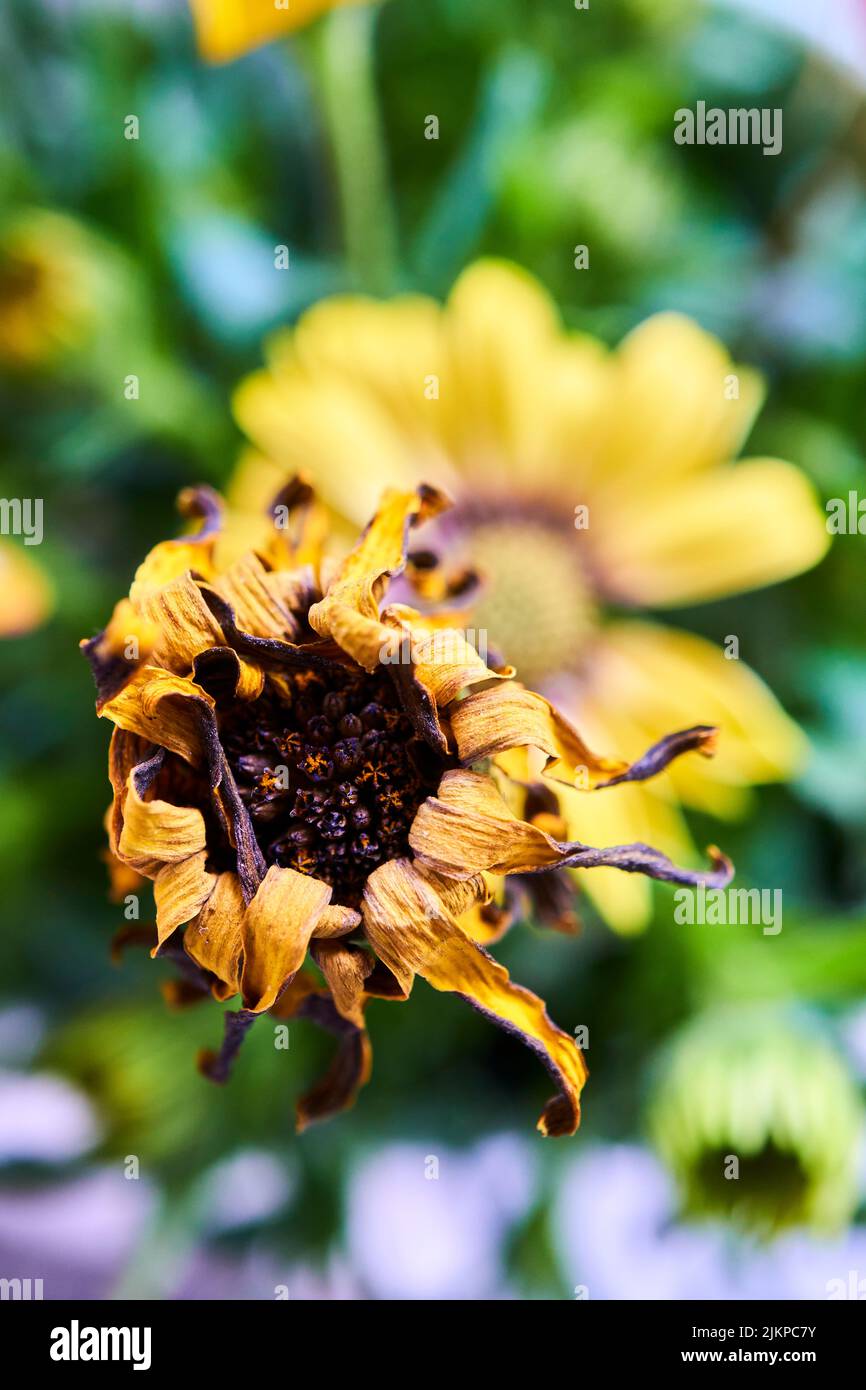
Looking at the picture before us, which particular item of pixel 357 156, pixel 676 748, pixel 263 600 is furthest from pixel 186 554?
pixel 357 156

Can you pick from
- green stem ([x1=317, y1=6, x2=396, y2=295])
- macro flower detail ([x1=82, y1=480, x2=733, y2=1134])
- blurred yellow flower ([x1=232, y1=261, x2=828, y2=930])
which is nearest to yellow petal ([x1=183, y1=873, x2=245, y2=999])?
macro flower detail ([x1=82, y1=480, x2=733, y2=1134])

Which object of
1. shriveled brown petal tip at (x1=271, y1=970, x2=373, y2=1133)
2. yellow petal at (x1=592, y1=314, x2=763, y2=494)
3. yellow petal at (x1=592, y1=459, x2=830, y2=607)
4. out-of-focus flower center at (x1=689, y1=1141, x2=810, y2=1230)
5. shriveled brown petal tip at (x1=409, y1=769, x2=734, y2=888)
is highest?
yellow petal at (x1=592, y1=314, x2=763, y2=494)

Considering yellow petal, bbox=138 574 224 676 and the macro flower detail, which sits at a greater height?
yellow petal, bbox=138 574 224 676

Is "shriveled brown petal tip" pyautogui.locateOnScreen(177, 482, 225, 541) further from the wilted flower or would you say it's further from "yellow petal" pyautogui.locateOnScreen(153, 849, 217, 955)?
the wilted flower

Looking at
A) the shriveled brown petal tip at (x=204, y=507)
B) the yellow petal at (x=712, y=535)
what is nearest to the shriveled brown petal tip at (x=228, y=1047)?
the shriveled brown petal tip at (x=204, y=507)

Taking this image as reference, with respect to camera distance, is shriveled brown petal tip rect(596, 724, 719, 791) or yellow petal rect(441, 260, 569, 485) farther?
yellow petal rect(441, 260, 569, 485)

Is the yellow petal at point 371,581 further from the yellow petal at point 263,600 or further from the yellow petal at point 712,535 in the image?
the yellow petal at point 712,535

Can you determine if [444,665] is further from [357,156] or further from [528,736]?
[357,156]

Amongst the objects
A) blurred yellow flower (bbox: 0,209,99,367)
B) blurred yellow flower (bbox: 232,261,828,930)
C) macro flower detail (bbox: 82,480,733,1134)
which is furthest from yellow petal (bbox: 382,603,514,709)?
blurred yellow flower (bbox: 0,209,99,367)
